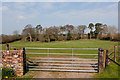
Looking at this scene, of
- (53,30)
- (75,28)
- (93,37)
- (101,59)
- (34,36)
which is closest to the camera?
(101,59)

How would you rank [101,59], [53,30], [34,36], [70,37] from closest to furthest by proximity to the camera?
1. [101,59]
2. [34,36]
3. [53,30]
4. [70,37]

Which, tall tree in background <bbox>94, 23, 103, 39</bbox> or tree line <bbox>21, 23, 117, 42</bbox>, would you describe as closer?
tree line <bbox>21, 23, 117, 42</bbox>

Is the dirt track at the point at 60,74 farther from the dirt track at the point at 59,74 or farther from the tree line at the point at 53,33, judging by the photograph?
the tree line at the point at 53,33

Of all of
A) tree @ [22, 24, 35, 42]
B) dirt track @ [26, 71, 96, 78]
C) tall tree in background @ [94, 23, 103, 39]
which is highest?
tall tree in background @ [94, 23, 103, 39]

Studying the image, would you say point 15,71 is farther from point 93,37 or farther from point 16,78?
point 93,37

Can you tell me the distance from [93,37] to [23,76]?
149ft

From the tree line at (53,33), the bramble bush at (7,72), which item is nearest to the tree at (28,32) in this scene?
the tree line at (53,33)

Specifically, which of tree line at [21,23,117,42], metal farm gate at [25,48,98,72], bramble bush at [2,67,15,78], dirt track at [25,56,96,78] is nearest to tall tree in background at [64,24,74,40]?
tree line at [21,23,117,42]

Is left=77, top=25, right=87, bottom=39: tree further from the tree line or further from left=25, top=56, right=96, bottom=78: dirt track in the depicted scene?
left=25, top=56, right=96, bottom=78: dirt track

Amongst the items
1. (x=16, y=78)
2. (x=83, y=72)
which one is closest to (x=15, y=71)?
(x=16, y=78)

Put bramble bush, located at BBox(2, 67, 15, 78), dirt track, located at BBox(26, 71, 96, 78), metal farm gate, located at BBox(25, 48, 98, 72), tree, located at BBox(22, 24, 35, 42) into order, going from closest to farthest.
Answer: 1. bramble bush, located at BBox(2, 67, 15, 78)
2. dirt track, located at BBox(26, 71, 96, 78)
3. metal farm gate, located at BBox(25, 48, 98, 72)
4. tree, located at BBox(22, 24, 35, 42)

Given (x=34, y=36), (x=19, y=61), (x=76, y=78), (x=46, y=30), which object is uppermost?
(x=46, y=30)

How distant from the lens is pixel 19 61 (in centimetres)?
396

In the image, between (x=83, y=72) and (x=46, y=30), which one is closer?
(x=83, y=72)
